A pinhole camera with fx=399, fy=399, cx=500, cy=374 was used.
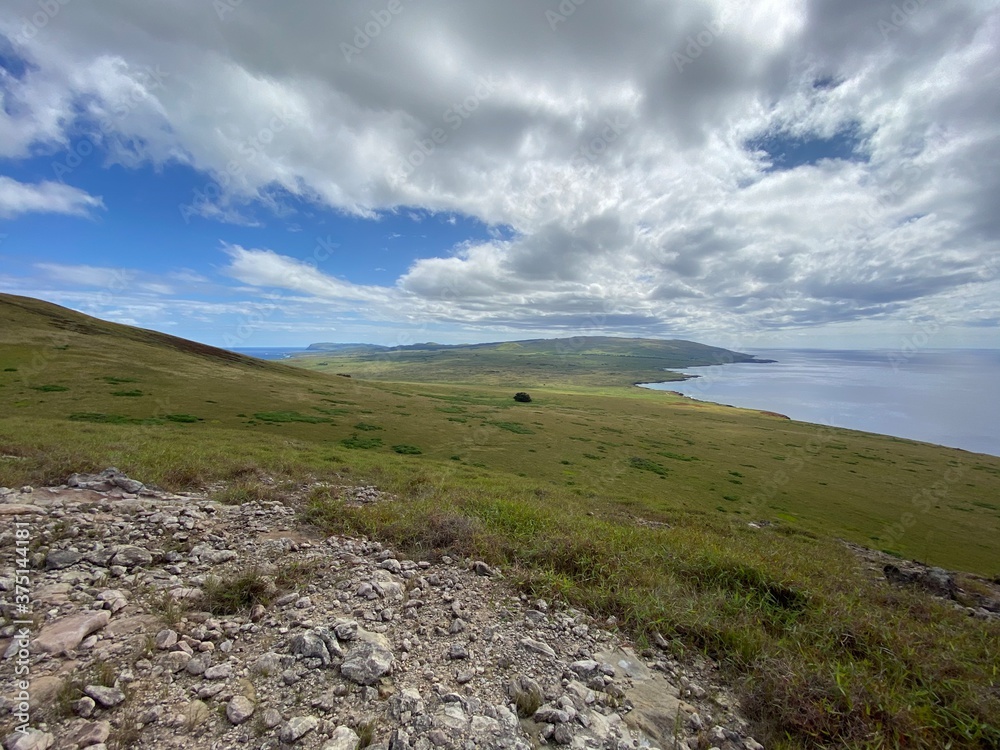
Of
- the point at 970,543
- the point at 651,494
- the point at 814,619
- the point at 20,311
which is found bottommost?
the point at 970,543

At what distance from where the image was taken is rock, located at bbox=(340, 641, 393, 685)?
3.92 m

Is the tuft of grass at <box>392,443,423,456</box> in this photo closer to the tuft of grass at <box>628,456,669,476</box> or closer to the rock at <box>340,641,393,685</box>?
the tuft of grass at <box>628,456,669,476</box>

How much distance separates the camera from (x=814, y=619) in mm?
5789

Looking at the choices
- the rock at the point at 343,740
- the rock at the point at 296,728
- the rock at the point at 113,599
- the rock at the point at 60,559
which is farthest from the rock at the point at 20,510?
the rock at the point at 343,740

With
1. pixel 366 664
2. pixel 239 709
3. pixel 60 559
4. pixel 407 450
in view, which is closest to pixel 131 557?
pixel 60 559

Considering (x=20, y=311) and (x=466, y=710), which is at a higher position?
(x=20, y=311)

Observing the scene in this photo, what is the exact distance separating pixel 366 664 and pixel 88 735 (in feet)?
6.68

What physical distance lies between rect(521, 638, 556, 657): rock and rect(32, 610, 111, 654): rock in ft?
14.7

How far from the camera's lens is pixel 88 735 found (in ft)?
9.78

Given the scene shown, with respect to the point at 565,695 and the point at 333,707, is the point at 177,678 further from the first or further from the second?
the point at 565,695

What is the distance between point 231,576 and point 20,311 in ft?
217

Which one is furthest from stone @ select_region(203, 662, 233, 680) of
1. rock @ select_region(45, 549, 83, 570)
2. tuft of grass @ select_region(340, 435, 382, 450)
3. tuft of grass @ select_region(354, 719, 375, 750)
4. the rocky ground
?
tuft of grass @ select_region(340, 435, 382, 450)

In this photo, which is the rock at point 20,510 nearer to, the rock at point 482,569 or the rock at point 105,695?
the rock at point 105,695

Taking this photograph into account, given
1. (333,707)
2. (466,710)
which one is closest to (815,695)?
(466,710)
